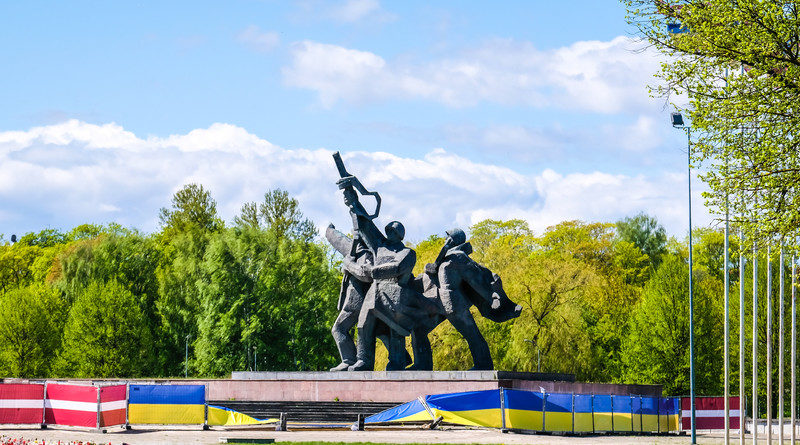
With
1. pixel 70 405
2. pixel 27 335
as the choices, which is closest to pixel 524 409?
pixel 70 405

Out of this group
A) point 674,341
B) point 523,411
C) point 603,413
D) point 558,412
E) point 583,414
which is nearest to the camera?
point 523,411

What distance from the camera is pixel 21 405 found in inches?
1042

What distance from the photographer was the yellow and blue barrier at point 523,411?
2694 centimetres

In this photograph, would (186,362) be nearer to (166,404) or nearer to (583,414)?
(166,404)

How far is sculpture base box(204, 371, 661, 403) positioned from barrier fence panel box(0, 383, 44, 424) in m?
7.35

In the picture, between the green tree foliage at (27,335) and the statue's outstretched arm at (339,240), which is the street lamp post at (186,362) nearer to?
the green tree foliage at (27,335)

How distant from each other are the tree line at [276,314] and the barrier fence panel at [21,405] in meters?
25.2

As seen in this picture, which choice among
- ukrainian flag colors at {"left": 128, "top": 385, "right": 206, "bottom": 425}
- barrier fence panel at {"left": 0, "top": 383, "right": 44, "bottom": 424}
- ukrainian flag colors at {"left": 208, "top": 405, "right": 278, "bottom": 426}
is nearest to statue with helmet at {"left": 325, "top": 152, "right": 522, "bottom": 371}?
ukrainian flag colors at {"left": 208, "top": 405, "right": 278, "bottom": 426}

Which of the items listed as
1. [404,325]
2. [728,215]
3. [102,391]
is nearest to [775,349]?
[404,325]

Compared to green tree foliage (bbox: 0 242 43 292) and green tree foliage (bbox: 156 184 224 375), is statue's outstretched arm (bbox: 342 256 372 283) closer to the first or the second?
green tree foliage (bbox: 156 184 224 375)

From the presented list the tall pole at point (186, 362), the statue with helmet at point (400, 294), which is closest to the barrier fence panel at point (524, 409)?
the statue with helmet at point (400, 294)

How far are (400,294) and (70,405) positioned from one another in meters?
9.82

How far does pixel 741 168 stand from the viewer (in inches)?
774

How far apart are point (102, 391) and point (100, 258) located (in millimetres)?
41134
